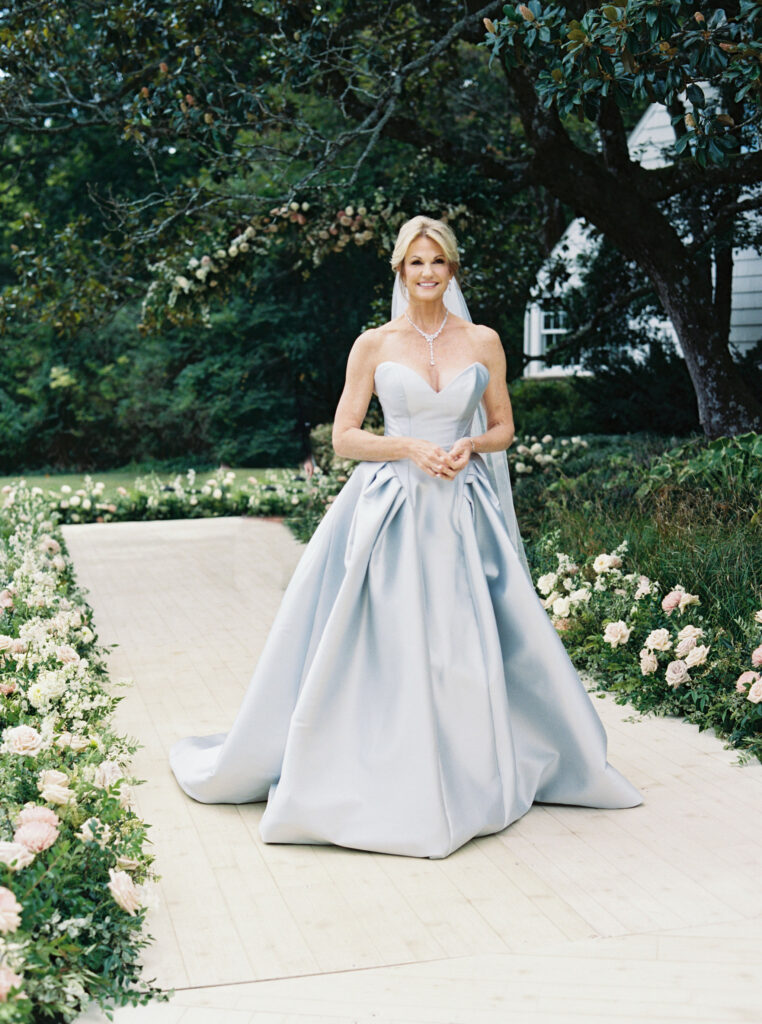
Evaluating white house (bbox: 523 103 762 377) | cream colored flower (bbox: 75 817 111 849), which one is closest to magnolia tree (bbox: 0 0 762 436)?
white house (bbox: 523 103 762 377)

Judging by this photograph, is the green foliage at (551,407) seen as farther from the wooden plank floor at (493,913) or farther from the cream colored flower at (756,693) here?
the wooden plank floor at (493,913)

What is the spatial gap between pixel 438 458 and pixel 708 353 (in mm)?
5678

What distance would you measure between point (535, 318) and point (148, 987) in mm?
16192

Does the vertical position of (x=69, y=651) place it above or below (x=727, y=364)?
below

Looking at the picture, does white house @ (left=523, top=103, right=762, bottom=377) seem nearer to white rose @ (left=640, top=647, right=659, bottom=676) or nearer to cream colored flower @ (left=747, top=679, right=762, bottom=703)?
white rose @ (left=640, top=647, right=659, bottom=676)

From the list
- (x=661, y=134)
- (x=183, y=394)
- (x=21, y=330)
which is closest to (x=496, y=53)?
(x=661, y=134)

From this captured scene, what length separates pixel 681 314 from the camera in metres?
8.93

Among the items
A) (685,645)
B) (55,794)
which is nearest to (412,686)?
(55,794)

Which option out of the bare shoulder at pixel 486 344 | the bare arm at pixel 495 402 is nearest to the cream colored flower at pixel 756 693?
the bare arm at pixel 495 402

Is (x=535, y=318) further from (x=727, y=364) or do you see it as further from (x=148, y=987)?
(x=148, y=987)

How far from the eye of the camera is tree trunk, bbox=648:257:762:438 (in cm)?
886

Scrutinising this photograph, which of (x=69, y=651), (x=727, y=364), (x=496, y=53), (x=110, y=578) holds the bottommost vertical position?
(x=110, y=578)

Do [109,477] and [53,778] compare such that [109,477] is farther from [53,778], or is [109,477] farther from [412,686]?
[53,778]

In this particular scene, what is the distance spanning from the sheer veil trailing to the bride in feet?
0.14
